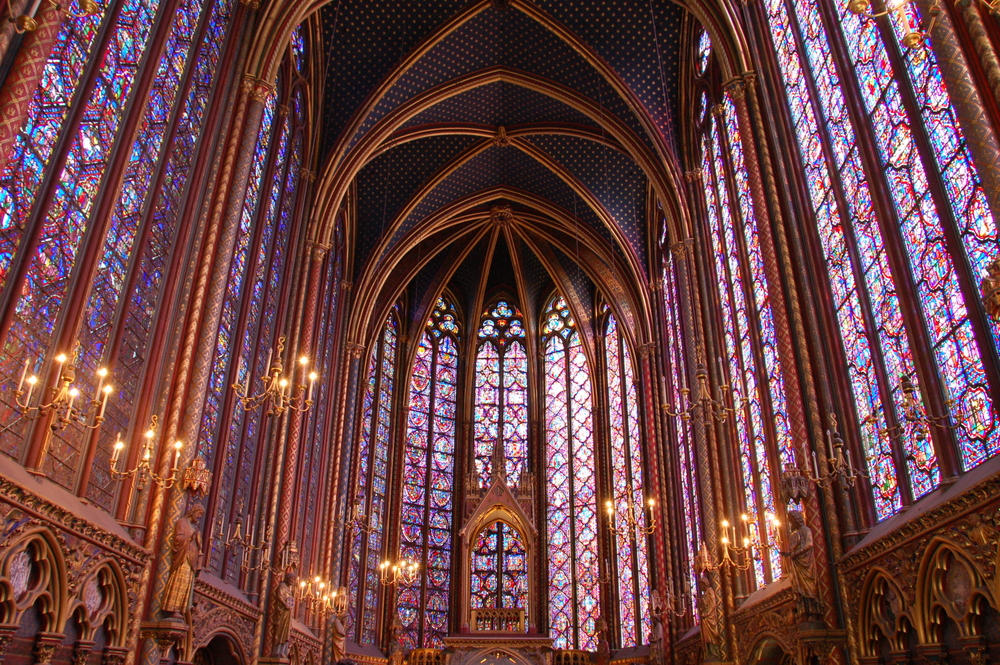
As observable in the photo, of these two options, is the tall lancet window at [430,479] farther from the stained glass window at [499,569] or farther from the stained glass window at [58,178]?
the stained glass window at [58,178]

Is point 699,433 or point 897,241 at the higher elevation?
point 699,433

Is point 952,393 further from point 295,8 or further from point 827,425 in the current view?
point 295,8

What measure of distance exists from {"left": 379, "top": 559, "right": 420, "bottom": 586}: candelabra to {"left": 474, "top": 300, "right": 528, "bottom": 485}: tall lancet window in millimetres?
3860

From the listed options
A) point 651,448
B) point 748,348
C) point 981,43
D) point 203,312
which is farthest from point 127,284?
point 651,448

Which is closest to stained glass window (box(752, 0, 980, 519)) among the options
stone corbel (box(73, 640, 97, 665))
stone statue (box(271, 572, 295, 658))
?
Result: stone corbel (box(73, 640, 97, 665))

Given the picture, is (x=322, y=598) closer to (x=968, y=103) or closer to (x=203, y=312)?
(x=203, y=312)

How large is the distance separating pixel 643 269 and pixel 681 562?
8.19 metres

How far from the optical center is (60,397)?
7.13 metres

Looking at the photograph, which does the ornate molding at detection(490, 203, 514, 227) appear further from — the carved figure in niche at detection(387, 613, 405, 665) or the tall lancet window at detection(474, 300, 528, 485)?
the carved figure in niche at detection(387, 613, 405, 665)

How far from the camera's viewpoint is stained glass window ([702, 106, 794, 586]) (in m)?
13.6

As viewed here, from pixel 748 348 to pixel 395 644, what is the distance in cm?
1294

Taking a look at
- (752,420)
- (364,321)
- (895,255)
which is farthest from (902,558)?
(364,321)

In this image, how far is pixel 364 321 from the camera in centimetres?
2423

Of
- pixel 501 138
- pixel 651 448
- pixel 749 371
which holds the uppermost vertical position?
pixel 501 138
